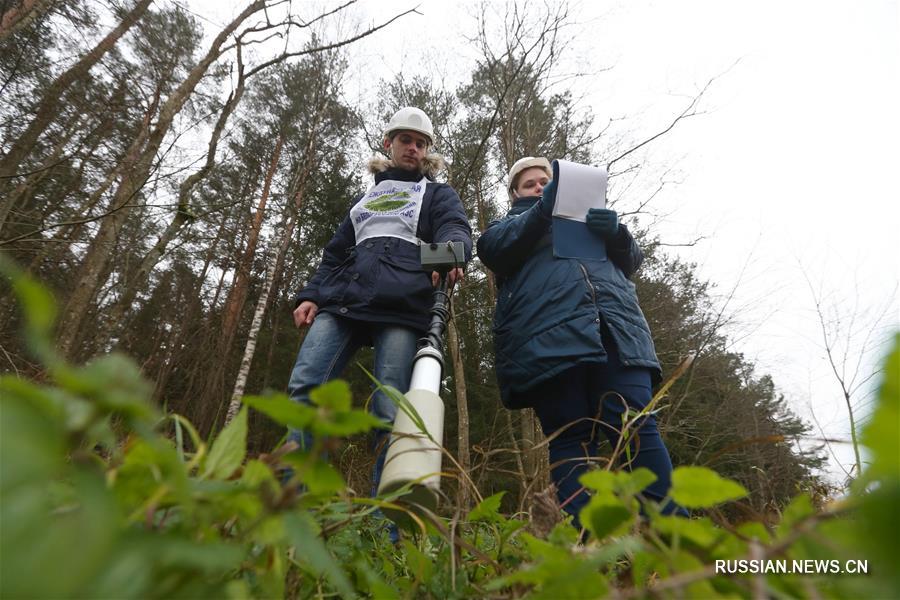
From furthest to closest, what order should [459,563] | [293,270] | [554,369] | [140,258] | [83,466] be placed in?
[293,270]
[140,258]
[554,369]
[459,563]
[83,466]

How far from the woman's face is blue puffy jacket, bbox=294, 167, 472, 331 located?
45cm

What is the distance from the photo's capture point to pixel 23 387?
0.21 m

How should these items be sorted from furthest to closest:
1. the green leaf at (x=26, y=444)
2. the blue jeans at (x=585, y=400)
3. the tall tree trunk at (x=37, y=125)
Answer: the tall tree trunk at (x=37, y=125)
the blue jeans at (x=585, y=400)
the green leaf at (x=26, y=444)

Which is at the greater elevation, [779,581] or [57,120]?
[57,120]

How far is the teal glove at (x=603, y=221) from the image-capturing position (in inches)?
73.5

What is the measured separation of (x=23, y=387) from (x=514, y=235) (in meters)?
1.93

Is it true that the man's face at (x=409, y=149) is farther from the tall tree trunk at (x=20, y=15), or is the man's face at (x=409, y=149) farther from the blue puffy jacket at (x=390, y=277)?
the tall tree trunk at (x=20, y=15)

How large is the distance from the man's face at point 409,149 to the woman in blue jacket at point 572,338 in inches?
29.0

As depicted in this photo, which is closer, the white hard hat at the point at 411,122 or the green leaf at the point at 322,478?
the green leaf at the point at 322,478

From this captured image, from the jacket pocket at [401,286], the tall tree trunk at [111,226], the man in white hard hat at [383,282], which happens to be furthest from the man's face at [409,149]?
the tall tree trunk at [111,226]

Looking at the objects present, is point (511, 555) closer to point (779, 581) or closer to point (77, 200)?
point (779, 581)

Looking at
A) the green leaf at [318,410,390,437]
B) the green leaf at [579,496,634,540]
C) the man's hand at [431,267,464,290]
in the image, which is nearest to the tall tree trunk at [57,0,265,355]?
the man's hand at [431,267,464,290]

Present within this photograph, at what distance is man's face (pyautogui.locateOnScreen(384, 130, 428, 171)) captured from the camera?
2568mm

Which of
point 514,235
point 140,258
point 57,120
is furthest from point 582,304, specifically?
point 140,258
